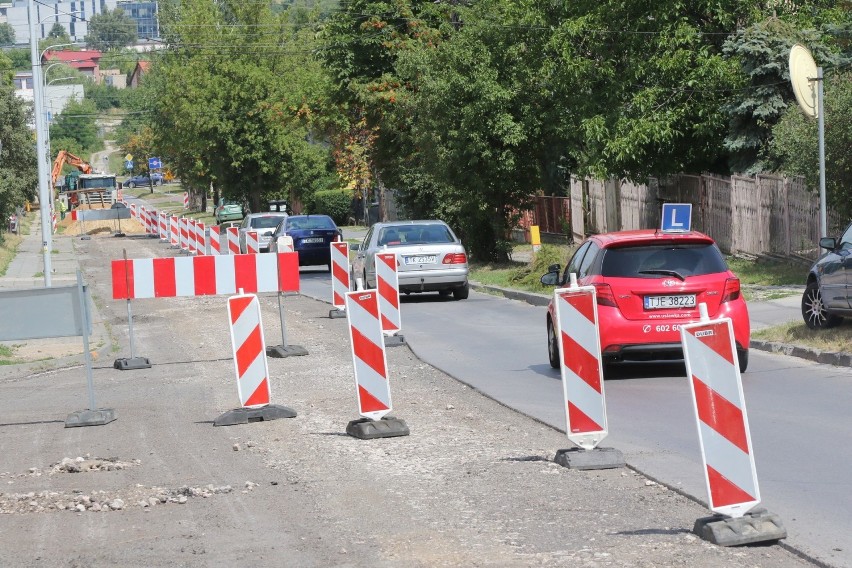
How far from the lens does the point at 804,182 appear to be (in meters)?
25.6

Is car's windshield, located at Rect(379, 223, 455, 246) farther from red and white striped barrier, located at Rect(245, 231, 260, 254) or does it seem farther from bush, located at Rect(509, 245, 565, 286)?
red and white striped barrier, located at Rect(245, 231, 260, 254)

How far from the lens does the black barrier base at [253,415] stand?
11195 mm

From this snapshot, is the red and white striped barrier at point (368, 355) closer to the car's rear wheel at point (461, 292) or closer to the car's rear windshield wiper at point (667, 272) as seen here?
the car's rear windshield wiper at point (667, 272)

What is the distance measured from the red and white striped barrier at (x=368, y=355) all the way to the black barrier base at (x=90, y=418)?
2.74m

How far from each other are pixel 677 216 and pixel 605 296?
853cm

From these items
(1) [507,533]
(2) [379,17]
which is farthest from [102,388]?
(2) [379,17]

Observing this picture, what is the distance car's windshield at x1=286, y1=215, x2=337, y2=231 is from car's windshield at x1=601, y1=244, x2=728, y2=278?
2247 centimetres

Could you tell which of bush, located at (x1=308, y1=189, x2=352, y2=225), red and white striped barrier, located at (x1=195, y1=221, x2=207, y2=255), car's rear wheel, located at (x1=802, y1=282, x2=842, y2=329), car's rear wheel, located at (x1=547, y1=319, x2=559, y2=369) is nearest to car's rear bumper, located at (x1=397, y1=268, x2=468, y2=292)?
car's rear wheel, located at (x1=802, y1=282, x2=842, y2=329)

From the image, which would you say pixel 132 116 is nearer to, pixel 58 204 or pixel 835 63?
pixel 58 204

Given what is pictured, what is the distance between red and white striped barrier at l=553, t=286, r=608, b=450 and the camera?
8.57m

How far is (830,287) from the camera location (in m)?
15.5

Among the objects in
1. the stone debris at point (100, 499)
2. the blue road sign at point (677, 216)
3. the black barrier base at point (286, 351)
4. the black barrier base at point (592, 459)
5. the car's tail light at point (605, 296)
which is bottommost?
the black barrier base at point (286, 351)

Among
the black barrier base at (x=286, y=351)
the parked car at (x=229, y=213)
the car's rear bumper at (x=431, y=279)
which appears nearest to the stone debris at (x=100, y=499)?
the black barrier base at (x=286, y=351)

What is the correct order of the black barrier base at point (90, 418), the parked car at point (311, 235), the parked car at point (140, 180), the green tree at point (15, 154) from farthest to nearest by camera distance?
the parked car at point (140, 180)
the green tree at point (15, 154)
the parked car at point (311, 235)
the black barrier base at point (90, 418)
